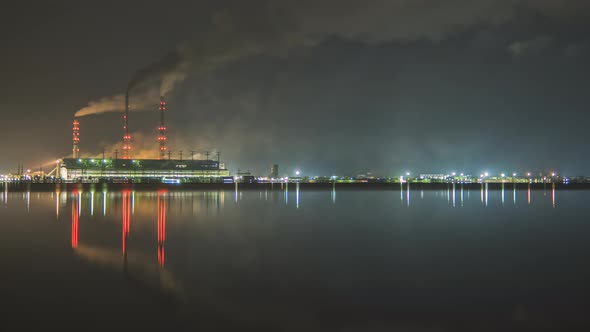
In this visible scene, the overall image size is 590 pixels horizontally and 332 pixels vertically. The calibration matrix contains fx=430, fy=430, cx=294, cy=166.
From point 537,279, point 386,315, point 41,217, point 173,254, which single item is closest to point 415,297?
point 386,315

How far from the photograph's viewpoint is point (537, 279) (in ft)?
31.1

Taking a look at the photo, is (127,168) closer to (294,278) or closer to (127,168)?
(127,168)

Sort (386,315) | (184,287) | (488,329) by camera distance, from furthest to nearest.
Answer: (184,287)
(386,315)
(488,329)

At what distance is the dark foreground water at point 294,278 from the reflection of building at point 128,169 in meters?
120

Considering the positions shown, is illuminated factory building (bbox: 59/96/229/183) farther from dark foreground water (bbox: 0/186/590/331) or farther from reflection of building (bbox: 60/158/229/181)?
dark foreground water (bbox: 0/186/590/331)

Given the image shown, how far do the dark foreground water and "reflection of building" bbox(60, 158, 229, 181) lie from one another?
120 m

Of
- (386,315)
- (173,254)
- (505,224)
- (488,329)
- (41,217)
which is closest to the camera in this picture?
(488,329)

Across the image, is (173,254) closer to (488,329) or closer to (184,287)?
(184,287)

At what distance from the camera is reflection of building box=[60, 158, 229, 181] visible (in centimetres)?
12800

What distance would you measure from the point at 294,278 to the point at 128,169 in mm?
132052

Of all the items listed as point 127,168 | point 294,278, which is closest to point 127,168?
point 127,168

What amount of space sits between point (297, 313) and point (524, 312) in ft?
12.7

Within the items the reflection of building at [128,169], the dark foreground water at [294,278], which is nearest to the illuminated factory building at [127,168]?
the reflection of building at [128,169]

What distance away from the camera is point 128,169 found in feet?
431
